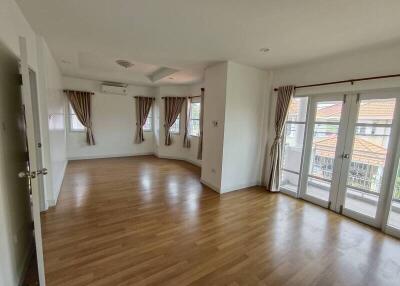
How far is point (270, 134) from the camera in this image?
4320 millimetres

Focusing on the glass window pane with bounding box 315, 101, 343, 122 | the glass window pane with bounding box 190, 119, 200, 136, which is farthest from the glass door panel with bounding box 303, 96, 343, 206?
the glass window pane with bounding box 190, 119, 200, 136

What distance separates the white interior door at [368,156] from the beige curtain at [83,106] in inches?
267

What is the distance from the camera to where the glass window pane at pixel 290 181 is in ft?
13.1

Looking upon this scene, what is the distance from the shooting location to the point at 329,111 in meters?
3.42

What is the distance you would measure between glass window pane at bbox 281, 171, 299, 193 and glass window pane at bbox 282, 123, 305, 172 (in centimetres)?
13

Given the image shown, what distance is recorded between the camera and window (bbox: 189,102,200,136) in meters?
6.44

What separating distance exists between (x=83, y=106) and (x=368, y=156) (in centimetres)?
715

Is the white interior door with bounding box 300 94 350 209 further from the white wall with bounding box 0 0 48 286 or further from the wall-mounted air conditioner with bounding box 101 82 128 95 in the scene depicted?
the wall-mounted air conditioner with bounding box 101 82 128 95

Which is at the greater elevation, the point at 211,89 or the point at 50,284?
the point at 211,89

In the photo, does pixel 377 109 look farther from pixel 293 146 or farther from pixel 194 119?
pixel 194 119

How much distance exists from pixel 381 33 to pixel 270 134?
237 cm

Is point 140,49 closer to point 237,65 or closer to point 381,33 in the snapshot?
point 237,65

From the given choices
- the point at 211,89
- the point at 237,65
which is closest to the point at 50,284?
the point at 211,89

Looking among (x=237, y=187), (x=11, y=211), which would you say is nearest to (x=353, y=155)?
(x=237, y=187)
